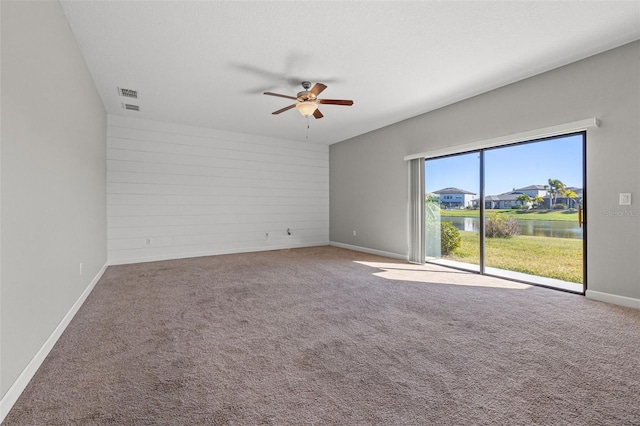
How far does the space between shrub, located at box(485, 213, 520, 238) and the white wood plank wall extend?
4.12 meters

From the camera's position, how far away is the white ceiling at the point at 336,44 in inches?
96.3

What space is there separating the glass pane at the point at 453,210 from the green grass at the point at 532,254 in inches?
1.1

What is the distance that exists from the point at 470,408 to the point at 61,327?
308 cm

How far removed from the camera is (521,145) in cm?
391

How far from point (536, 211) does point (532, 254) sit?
2.12 feet

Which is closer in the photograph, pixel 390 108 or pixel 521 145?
pixel 521 145

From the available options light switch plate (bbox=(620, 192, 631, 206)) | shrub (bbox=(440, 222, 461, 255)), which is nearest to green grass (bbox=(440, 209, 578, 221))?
shrub (bbox=(440, 222, 461, 255))

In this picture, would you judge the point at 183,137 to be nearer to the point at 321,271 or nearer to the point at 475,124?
the point at 321,271

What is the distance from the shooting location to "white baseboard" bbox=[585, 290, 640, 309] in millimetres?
2867

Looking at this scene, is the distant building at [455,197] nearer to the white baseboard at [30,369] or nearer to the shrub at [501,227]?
the shrub at [501,227]

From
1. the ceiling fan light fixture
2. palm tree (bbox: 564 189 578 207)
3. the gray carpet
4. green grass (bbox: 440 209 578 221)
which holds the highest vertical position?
the ceiling fan light fixture

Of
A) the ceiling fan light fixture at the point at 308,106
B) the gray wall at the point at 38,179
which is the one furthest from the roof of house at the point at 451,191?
the gray wall at the point at 38,179

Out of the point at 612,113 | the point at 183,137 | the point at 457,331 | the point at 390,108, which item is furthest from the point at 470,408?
the point at 183,137

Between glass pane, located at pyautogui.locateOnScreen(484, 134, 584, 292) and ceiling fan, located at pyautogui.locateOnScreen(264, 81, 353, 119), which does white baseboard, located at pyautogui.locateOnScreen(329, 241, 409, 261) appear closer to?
glass pane, located at pyautogui.locateOnScreen(484, 134, 584, 292)
